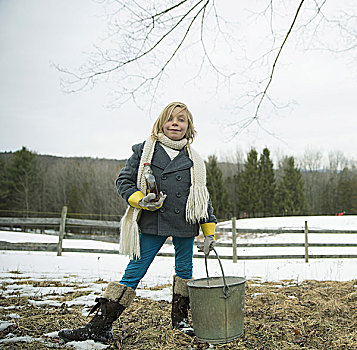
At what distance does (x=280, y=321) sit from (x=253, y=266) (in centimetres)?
462

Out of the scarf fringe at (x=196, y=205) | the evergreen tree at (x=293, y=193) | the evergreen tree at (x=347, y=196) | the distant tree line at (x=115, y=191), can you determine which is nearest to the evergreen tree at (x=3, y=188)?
the distant tree line at (x=115, y=191)

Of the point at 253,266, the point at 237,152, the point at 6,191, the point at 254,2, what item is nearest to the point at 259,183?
the point at 237,152

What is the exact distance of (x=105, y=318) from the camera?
2.25 m

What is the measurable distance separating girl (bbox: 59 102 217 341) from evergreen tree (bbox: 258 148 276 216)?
31137mm

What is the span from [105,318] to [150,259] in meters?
0.49

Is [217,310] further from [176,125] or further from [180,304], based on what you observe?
[176,125]

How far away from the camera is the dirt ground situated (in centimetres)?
226

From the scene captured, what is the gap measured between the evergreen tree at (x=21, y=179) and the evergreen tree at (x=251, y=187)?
69.3 ft

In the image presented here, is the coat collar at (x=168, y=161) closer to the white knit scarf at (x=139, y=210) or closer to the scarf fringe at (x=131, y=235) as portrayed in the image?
the white knit scarf at (x=139, y=210)

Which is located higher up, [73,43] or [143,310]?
[73,43]

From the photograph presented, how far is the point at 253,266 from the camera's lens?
726cm

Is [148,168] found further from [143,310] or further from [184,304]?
[143,310]

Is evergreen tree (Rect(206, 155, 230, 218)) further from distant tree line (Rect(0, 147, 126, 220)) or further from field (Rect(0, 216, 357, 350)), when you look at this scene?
field (Rect(0, 216, 357, 350))

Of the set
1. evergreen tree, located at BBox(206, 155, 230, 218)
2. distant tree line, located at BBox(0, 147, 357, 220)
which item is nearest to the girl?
distant tree line, located at BBox(0, 147, 357, 220)
